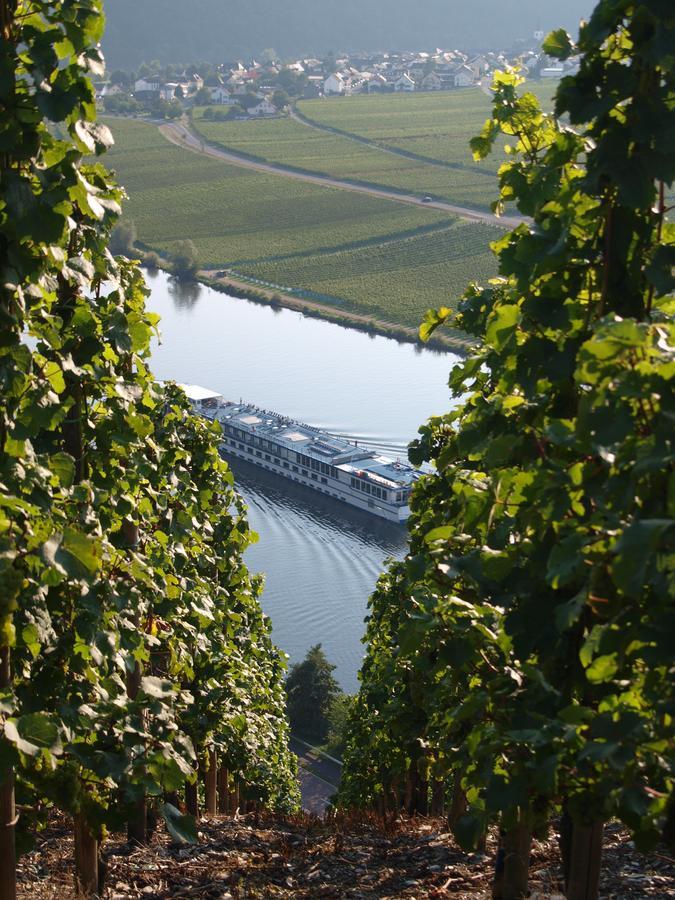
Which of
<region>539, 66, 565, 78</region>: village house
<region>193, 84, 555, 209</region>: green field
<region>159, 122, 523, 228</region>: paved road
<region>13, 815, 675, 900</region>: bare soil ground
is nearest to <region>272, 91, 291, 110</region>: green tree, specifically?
<region>193, 84, 555, 209</region>: green field

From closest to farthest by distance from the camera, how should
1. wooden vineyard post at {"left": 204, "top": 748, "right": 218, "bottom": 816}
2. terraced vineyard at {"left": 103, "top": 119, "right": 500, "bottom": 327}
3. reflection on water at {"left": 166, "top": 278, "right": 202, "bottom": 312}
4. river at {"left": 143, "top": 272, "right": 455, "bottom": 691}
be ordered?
wooden vineyard post at {"left": 204, "top": 748, "right": 218, "bottom": 816}
river at {"left": 143, "top": 272, "right": 455, "bottom": 691}
reflection on water at {"left": 166, "top": 278, "right": 202, "bottom": 312}
terraced vineyard at {"left": 103, "top": 119, "right": 500, "bottom": 327}

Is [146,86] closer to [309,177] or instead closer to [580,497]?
[309,177]

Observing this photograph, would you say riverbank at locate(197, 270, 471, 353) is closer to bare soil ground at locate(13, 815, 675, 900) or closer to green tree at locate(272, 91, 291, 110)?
bare soil ground at locate(13, 815, 675, 900)

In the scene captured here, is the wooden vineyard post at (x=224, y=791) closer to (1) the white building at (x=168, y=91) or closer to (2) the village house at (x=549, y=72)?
(1) the white building at (x=168, y=91)

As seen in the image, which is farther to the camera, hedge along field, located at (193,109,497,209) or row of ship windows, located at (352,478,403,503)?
hedge along field, located at (193,109,497,209)

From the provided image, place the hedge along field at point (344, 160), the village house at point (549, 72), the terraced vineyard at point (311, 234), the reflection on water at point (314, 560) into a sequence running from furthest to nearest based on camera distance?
the village house at point (549, 72), the hedge along field at point (344, 160), the terraced vineyard at point (311, 234), the reflection on water at point (314, 560)

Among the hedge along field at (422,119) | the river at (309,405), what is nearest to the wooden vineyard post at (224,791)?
the river at (309,405)
